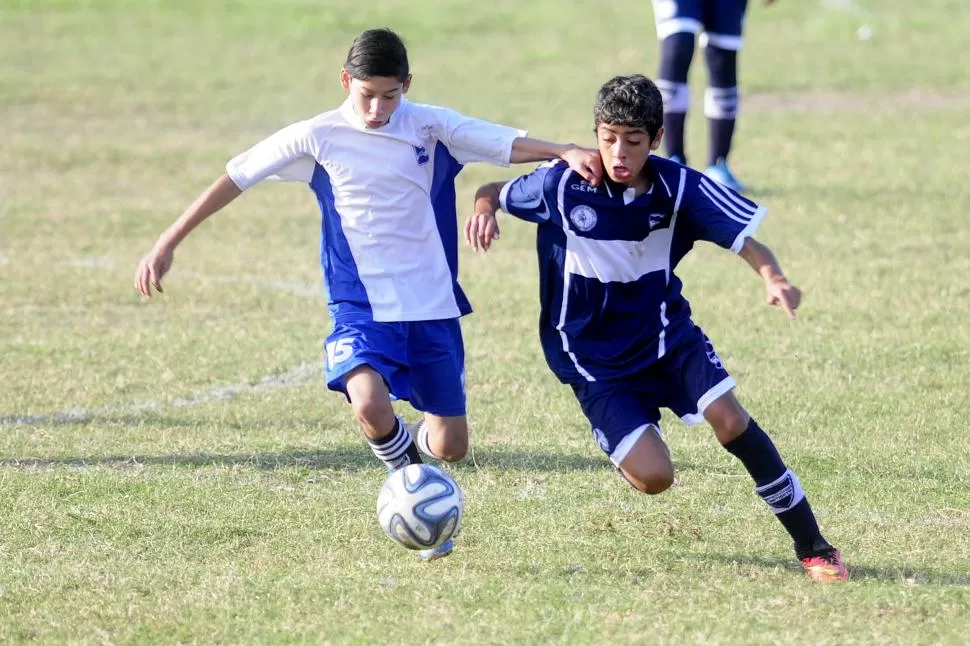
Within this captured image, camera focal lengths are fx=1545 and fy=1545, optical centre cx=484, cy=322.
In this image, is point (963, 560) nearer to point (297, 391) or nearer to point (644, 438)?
point (644, 438)

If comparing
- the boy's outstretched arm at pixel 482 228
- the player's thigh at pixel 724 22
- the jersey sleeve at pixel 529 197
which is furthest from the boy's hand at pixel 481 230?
the player's thigh at pixel 724 22

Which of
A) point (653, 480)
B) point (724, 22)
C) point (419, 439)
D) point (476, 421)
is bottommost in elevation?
point (476, 421)

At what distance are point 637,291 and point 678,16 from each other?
641 cm

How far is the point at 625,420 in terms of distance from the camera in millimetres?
4895

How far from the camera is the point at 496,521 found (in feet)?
17.4

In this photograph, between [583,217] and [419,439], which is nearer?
[583,217]

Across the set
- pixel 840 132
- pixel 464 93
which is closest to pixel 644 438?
pixel 840 132

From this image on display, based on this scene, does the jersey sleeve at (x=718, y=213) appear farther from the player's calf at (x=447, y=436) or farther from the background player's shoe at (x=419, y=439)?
the background player's shoe at (x=419, y=439)

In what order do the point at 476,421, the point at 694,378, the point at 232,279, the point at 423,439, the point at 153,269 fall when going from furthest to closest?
the point at 232,279 < the point at 476,421 < the point at 423,439 < the point at 153,269 < the point at 694,378

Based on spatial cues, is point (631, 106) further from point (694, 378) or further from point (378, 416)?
point (378, 416)

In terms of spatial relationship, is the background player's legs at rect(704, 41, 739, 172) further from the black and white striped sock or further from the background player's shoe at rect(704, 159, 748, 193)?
the black and white striped sock

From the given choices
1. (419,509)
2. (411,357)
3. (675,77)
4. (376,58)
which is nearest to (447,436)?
(411,357)

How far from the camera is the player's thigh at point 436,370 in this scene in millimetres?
5336

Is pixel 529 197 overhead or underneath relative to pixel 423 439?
overhead
